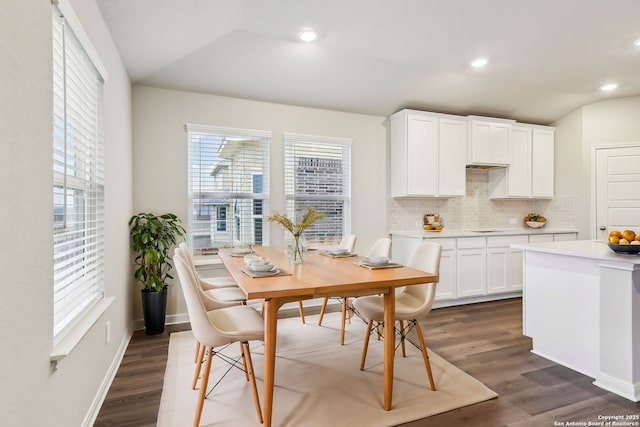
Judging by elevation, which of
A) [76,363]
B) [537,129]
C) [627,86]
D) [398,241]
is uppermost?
[627,86]

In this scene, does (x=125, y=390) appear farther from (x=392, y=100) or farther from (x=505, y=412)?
(x=392, y=100)

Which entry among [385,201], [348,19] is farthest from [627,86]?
[348,19]

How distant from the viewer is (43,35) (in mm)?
1352

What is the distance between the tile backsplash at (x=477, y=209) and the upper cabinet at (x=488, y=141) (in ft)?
1.39

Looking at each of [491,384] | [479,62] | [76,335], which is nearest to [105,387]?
[76,335]

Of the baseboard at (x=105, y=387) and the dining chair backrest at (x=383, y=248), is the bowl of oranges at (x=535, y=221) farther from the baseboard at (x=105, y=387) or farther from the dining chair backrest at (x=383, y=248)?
the baseboard at (x=105, y=387)

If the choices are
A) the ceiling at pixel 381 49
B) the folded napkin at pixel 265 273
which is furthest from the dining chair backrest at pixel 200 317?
the ceiling at pixel 381 49

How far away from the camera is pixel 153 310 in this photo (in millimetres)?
3346

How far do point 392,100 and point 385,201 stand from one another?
1.34 metres

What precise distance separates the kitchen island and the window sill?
322cm

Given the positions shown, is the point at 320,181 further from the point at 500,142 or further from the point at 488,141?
the point at 500,142

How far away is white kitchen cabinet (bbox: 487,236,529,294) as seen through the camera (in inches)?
179

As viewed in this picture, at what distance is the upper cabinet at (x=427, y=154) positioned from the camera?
175 inches

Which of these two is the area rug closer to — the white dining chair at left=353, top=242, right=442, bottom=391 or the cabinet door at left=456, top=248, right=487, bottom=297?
the white dining chair at left=353, top=242, right=442, bottom=391
